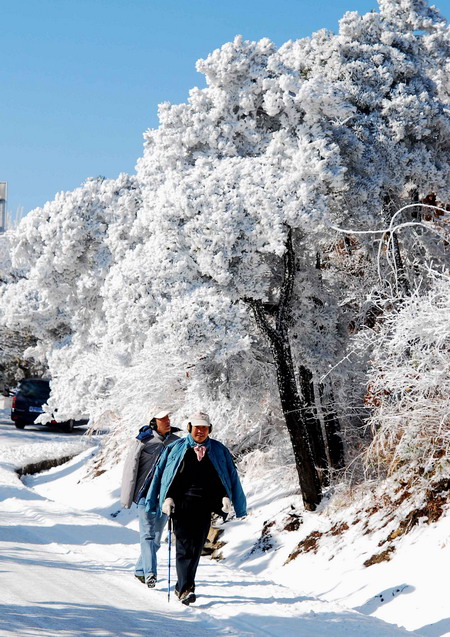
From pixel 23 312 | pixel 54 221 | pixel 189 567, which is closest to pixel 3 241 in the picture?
pixel 23 312

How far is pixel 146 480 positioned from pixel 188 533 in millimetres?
1118

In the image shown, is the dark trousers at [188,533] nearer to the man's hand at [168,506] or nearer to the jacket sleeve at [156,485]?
the man's hand at [168,506]

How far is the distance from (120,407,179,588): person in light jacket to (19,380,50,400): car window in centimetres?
2267

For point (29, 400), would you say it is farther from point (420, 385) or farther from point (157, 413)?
point (157, 413)

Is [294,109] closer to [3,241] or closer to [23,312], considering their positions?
[23,312]

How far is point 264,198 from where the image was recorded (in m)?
12.1

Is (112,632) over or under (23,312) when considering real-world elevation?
under

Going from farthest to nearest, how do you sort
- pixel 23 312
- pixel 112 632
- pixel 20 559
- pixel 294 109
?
pixel 23 312 < pixel 294 109 < pixel 20 559 < pixel 112 632

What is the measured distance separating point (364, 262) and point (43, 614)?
10.2 metres

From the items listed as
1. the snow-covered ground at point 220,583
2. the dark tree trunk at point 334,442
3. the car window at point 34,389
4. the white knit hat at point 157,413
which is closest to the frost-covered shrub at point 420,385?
the snow-covered ground at point 220,583

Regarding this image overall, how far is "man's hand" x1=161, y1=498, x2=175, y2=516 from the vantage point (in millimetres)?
7090

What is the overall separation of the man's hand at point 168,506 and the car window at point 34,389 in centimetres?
2399

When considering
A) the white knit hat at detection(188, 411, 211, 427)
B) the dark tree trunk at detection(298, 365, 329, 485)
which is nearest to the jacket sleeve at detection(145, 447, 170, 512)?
the white knit hat at detection(188, 411, 211, 427)

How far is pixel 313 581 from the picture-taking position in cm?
1106
